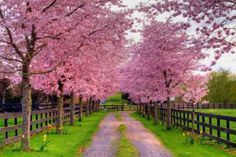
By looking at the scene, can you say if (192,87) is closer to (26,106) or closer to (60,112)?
(60,112)

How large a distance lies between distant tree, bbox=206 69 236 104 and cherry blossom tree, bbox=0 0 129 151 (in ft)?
295

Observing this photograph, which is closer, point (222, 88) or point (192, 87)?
point (192, 87)

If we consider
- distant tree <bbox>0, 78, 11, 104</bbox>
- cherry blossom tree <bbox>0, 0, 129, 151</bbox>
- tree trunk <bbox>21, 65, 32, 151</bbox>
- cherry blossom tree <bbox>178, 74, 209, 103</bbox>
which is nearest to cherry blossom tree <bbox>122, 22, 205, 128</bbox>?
cherry blossom tree <bbox>178, 74, 209, 103</bbox>

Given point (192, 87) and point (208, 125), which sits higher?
point (192, 87)

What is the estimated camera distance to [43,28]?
56.2 feet

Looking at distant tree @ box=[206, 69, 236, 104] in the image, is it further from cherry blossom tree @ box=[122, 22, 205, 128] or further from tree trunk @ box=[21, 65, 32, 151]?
tree trunk @ box=[21, 65, 32, 151]

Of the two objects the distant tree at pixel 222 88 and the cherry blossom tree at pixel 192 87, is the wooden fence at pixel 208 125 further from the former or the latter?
the distant tree at pixel 222 88

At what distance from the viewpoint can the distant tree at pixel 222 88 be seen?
107 meters

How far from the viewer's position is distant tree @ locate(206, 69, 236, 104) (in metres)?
107

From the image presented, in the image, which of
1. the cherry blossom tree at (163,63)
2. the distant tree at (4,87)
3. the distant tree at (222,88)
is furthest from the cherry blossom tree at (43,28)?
the distant tree at (222,88)

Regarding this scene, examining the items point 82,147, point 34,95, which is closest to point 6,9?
point 82,147

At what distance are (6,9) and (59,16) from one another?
6.89 feet

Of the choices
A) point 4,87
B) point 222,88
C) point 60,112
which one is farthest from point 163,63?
point 222,88

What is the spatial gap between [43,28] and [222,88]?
9520 cm
